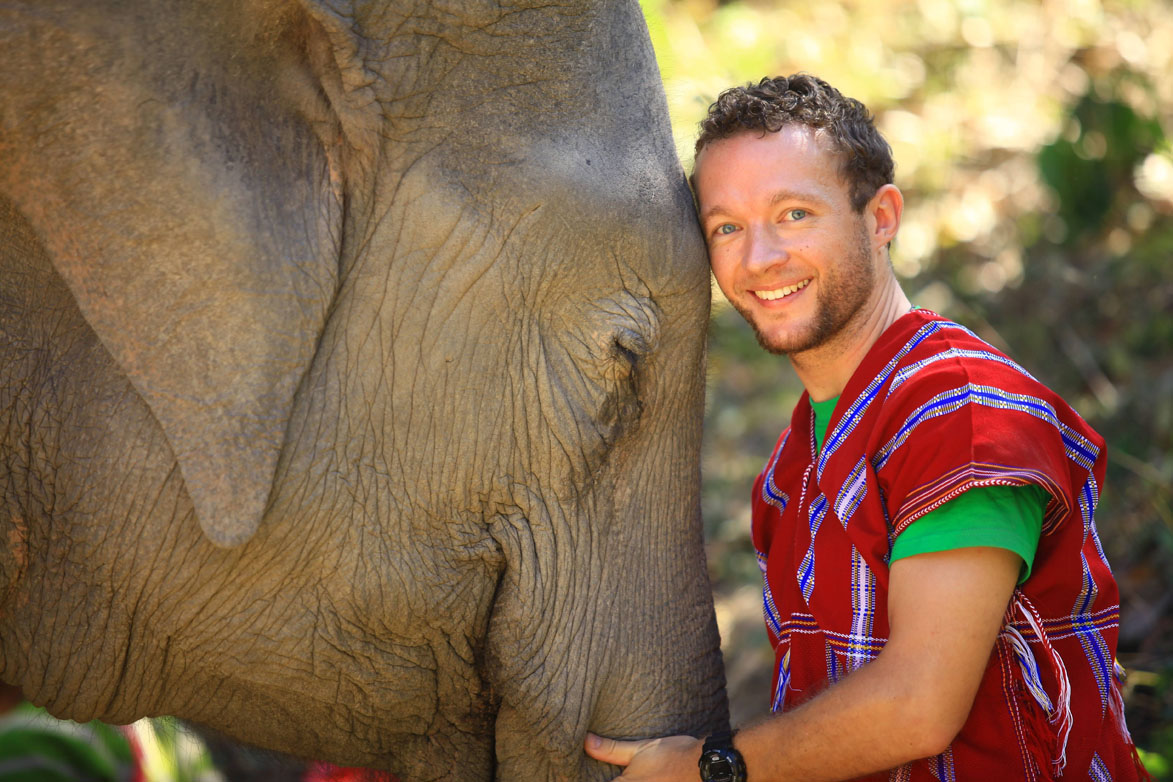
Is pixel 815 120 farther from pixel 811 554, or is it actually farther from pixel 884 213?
pixel 811 554

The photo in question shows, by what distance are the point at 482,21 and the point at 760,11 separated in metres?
8.27

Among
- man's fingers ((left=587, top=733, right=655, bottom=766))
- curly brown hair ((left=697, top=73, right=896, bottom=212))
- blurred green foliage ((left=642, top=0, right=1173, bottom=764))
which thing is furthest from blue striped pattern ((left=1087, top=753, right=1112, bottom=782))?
curly brown hair ((left=697, top=73, right=896, bottom=212))

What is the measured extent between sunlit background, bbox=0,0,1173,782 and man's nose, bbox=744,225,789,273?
242 mm

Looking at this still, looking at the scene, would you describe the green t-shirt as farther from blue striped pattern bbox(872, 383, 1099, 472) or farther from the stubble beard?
the stubble beard

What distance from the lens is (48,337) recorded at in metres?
2.32

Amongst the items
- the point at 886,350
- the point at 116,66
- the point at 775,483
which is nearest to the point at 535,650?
the point at 775,483

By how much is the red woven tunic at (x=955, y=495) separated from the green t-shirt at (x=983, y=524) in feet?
0.12

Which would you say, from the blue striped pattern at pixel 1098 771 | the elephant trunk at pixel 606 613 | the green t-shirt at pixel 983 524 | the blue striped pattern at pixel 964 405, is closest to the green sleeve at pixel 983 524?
the green t-shirt at pixel 983 524

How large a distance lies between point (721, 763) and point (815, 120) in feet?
Result: 4.34

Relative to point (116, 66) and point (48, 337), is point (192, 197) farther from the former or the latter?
point (48, 337)

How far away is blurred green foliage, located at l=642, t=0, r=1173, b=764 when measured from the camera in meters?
4.07

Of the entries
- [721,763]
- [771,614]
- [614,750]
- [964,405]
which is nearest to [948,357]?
[964,405]

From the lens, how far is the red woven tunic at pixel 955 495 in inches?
87.5

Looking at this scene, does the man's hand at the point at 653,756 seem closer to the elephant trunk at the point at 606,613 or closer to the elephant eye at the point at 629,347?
the elephant trunk at the point at 606,613
